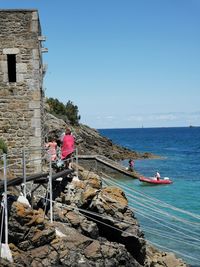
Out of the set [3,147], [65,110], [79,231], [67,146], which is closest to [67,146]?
[67,146]

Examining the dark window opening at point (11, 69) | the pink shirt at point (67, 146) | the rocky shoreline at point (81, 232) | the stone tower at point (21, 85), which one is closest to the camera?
the rocky shoreline at point (81, 232)

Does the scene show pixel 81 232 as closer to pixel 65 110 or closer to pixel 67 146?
pixel 67 146

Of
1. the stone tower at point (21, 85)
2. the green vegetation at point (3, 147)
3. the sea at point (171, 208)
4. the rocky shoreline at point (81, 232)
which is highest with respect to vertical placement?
the stone tower at point (21, 85)

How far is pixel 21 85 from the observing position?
608 inches

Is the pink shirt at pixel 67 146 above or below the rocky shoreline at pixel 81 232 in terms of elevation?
above

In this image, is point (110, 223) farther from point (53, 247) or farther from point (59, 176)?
point (53, 247)

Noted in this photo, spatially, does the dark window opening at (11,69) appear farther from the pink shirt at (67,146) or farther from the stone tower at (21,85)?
the pink shirt at (67,146)

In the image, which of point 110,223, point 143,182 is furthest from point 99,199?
point 143,182

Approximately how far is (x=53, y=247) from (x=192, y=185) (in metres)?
27.5

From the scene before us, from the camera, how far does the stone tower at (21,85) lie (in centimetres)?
1534

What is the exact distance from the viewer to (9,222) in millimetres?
9648

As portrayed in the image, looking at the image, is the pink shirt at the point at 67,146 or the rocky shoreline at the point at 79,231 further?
the pink shirt at the point at 67,146

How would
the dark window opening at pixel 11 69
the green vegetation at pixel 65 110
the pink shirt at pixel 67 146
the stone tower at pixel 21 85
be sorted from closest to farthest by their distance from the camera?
the pink shirt at pixel 67 146 → the stone tower at pixel 21 85 → the dark window opening at pixel 11 69 → the green vegetation at pixel 65 110

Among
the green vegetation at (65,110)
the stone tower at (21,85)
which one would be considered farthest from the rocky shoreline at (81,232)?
the green vegetation at (65,110)
